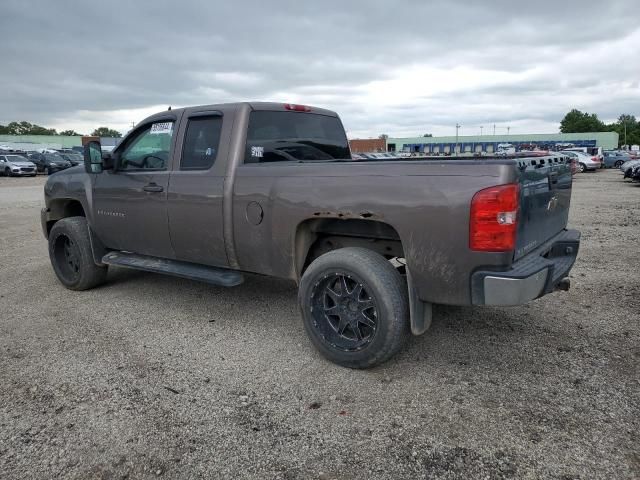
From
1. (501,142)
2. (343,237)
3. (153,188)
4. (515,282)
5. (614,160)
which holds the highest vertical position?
(501,142)

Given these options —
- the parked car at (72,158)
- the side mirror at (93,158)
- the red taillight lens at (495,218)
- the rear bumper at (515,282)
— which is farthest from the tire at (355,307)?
the parked car at (72,158)

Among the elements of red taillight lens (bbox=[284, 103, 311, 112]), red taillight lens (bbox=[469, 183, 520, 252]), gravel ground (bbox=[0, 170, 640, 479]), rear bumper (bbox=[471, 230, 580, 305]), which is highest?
red taillight lens (bbox=[284, 103, 311, 112])

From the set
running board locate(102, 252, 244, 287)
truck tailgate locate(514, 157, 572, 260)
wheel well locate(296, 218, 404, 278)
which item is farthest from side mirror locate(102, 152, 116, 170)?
truck tailgate locate(514, 157, 572, 260)

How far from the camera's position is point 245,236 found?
401cm

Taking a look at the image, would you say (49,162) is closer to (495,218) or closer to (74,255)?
(74,255)

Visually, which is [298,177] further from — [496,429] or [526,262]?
[496,429]

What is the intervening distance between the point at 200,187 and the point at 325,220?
1.19 m

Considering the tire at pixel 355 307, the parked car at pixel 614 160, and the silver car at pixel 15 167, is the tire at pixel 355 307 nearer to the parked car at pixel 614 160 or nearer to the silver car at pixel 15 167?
the silver car at pixel 15 167

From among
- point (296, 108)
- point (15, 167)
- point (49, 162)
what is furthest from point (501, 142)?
point (296, 108)

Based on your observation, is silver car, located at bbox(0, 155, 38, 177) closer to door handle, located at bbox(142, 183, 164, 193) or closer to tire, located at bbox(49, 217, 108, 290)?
tire, located at bbox(49, 217, 108, 290)

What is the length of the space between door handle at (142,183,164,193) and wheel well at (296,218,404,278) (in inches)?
61.3

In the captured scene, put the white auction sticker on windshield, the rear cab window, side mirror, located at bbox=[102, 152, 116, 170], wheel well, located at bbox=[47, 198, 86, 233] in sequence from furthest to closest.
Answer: wheel well, located at bbox=[47, 198, 86, 233], side mirror, located at bbox=[102, 152, 116, 170], the white auction sticker on windshield, the rear cab window

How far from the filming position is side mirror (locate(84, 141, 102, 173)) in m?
5.09

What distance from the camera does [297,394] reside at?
3238 millimetres
